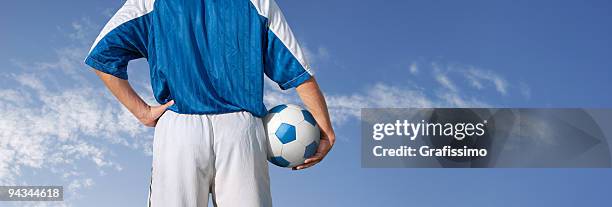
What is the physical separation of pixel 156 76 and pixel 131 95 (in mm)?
453

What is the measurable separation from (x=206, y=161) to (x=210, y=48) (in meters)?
0.70

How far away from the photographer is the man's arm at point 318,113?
4746 millimetres

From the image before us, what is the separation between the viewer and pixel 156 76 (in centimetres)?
463

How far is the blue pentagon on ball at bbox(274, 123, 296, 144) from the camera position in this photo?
15.4ft

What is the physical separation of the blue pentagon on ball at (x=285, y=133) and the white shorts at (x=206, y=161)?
18 centimetres

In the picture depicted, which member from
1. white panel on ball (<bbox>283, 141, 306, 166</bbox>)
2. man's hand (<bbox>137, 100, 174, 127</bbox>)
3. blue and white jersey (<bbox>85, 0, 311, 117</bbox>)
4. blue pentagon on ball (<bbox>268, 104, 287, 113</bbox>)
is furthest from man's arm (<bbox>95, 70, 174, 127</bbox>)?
white panel on ball (<bbox>283, 141, 306, 166</bbox>)

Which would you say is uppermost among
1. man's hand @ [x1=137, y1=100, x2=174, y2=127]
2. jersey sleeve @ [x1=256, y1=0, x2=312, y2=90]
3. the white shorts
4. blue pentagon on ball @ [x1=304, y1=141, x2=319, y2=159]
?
jersey sleeve @ [x1=256, y1=0, x2=312, y2=90]

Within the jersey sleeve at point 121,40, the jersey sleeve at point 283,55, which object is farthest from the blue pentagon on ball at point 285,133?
the jersey sleeve at point 121,40

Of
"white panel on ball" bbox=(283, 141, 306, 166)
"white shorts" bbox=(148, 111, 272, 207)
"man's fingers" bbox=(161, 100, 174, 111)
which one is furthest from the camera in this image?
"white panel on ball" bbox=(283, 141, 306, 166)

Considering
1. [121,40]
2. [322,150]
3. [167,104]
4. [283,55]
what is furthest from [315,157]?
[121,40]

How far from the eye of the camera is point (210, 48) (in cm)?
455

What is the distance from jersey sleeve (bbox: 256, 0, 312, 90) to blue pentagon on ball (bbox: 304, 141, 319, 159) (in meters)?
0.44

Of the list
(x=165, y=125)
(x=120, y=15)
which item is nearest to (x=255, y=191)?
(x=165, y=125)

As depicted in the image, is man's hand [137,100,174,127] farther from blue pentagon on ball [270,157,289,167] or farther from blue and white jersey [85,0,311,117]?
blue pentagon on ball [270,157,289,167]
